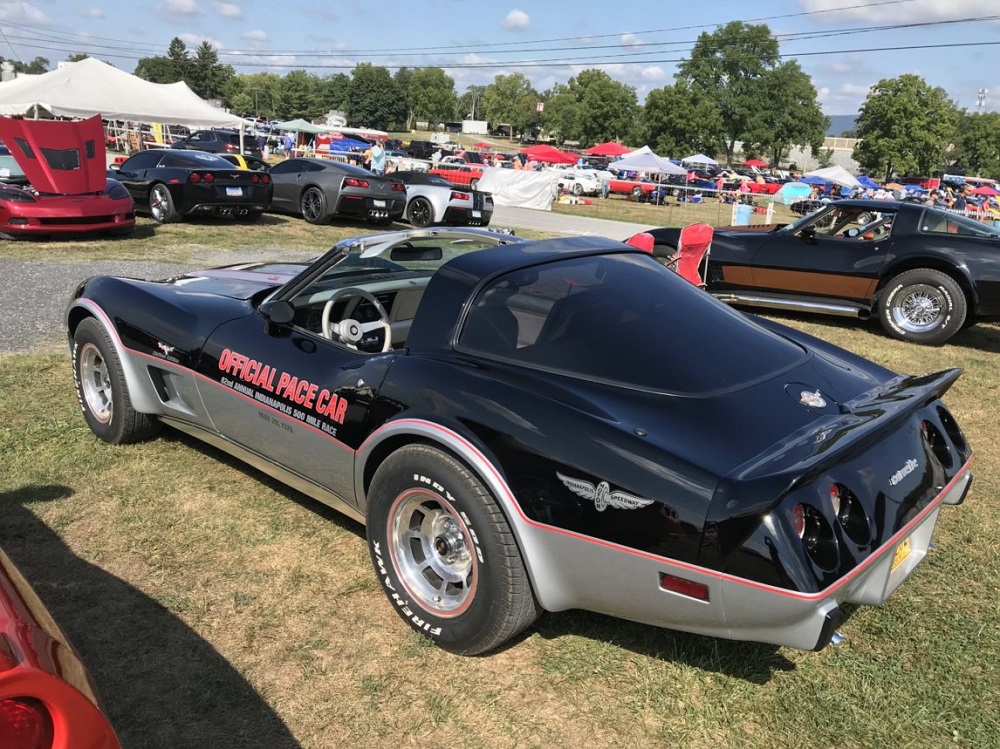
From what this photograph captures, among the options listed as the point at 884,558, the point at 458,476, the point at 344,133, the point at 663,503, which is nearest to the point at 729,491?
the point at 663,503

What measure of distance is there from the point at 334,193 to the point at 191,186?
245 centimetres

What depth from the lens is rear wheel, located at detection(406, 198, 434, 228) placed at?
571 inches

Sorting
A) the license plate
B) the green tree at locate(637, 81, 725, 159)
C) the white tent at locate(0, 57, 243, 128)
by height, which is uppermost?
→ the green tree at locate(637, 81, 725, 159)

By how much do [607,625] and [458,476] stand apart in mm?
922

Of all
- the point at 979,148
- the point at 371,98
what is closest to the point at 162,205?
the point at 979,148

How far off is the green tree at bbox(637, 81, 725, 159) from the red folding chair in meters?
71.0

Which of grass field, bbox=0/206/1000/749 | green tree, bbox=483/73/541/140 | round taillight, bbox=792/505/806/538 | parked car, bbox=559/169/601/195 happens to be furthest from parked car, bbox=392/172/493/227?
green tree, bbox=483/73/541/140

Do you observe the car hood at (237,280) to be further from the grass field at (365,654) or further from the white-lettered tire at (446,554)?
the white-lettered tire at (446,554)

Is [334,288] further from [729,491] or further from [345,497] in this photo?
[729,491]

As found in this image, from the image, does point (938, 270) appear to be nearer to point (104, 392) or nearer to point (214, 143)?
point (104, 392)

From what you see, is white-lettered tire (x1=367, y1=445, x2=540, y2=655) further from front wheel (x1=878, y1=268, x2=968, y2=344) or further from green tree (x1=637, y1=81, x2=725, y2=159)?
green tree (x1=637, y1=81, x2=725, y2=159)

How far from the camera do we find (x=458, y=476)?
8.21 feet

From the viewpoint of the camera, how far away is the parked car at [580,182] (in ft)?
100

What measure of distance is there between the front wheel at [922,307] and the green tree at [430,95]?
126m
